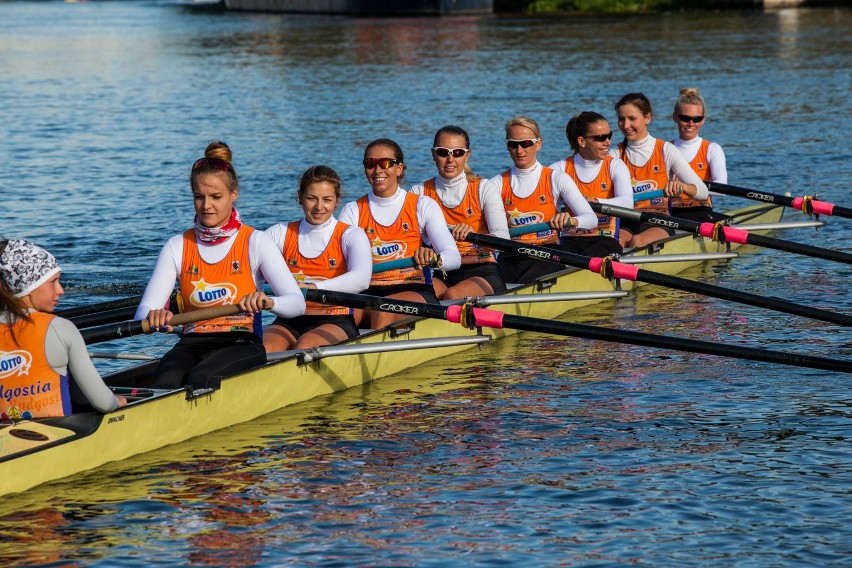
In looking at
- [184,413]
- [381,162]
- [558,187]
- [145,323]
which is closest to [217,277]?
[145,323]

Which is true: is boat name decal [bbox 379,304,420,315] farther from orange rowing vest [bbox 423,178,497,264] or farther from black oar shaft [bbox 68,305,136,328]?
orange rowing vest [bbox 423,178,497,264]

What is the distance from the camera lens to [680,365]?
1161 cm

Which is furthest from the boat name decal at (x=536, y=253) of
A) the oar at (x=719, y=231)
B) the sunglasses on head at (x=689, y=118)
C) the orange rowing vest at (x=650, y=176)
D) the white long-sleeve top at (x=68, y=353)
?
the white long-sleeve top at (x=68, y=353)

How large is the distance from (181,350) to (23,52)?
48.4m

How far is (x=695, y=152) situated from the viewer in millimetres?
16422

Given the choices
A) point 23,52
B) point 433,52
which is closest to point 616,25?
point 433,52

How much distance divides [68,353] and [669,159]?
363 inches

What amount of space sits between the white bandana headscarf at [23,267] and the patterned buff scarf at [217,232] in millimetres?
1685

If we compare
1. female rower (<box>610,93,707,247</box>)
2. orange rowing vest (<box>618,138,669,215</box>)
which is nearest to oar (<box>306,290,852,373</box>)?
female rower (<box>610,93,707,247</box>)

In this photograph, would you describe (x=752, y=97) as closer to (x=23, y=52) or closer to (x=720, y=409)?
(x=720, y=409)

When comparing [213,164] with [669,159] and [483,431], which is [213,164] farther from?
[669,159]

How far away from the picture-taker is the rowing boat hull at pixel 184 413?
26.7 feet

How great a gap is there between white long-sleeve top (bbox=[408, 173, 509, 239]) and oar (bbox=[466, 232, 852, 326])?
1.36 ft

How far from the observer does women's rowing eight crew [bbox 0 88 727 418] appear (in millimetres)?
8055
